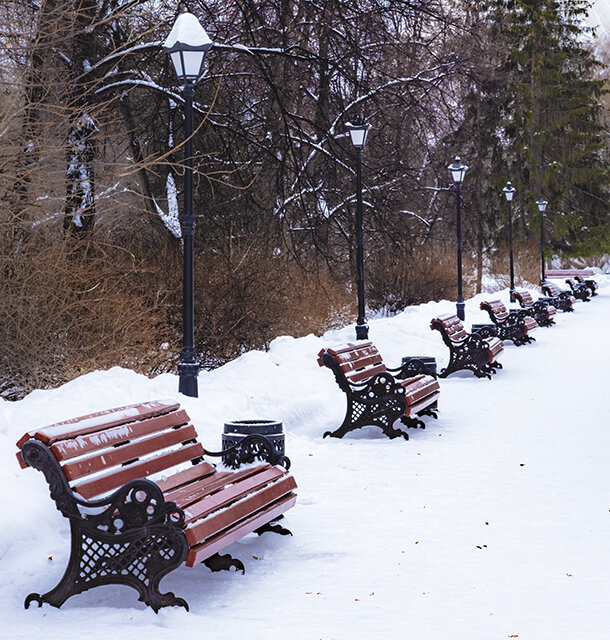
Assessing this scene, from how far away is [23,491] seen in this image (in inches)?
247

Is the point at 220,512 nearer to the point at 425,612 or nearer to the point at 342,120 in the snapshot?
the point at 425,612

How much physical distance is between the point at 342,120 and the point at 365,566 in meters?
19.1

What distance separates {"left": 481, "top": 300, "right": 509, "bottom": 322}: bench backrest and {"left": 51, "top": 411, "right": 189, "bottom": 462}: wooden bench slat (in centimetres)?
1533

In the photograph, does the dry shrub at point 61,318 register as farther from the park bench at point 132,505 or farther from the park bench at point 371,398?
the park bench at point 132,505

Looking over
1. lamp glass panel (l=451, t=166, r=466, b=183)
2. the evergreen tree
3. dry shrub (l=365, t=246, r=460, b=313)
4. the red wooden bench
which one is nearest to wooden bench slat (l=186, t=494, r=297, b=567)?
lamp glass panel (l=451, t=166, r=466, b=183)

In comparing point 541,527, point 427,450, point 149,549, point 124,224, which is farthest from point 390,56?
point 149,549

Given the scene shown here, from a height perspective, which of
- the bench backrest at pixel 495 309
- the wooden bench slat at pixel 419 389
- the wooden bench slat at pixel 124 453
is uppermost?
the wooden bench slat at pixel 124 453

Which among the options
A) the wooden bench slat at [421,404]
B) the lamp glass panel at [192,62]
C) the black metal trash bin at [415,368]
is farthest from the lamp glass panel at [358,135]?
the wooden bench slat at [421,404]

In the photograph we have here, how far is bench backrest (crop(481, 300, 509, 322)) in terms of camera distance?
21.2 meters

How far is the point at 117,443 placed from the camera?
5.61 meters

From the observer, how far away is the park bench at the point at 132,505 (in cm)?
494

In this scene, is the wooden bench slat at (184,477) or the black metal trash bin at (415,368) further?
the black metal trash bin at (415,368)

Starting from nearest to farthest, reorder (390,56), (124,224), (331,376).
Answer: (331,376), (124,224), (390,56)

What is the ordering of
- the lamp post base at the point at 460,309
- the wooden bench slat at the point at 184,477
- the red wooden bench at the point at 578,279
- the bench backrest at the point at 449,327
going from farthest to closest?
the red wooden bench at the point at 578,279 → the lamp post base at the point at 460,309 → the bench backrest at the point at 449,327 → the wooden bench slat at the point at 184,477
